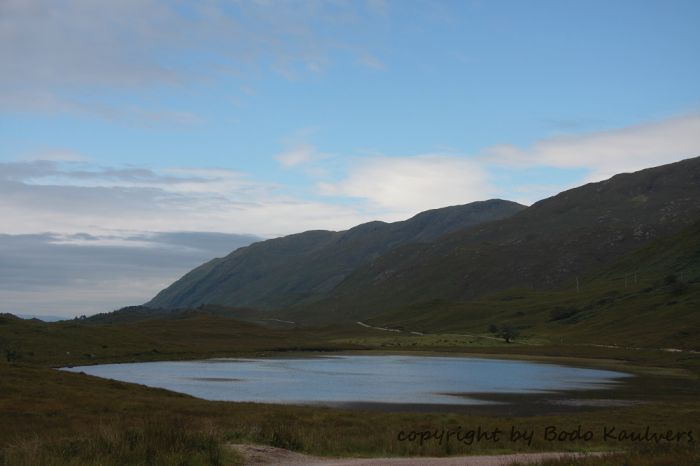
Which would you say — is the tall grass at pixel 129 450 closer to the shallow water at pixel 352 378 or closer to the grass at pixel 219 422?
the grass at pixel 219 422

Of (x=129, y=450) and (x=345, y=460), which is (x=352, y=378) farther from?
(x=129, y=450)

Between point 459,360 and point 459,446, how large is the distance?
341 ft

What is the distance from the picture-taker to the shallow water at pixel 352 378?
229 feet

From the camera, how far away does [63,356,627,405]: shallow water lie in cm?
6981

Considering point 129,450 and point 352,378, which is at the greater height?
point 129,450

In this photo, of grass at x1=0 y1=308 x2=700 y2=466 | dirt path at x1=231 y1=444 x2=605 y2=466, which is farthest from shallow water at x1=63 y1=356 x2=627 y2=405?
dirt path at x1=231 y1=444 x2=605 y2=466


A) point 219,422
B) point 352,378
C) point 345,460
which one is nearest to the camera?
point 345,460

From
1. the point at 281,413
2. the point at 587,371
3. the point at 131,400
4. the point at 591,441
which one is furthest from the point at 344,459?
the point at 587,371

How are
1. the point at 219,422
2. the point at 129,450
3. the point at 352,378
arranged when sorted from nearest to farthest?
the point at 129,450 < the point at 219,422 < the point at 352,378

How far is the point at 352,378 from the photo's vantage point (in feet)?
301

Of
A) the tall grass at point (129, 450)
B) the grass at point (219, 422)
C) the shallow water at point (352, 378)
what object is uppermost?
the tall grass at point (129, 450)

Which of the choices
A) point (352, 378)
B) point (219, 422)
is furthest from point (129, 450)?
point (352, 378)

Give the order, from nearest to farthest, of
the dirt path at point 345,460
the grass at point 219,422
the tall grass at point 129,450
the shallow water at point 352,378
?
1. the tall grass at point 129,450
2. the grass at point 219,422
3. the dirt path at point 345,460
4. the shallow water at point 352,378

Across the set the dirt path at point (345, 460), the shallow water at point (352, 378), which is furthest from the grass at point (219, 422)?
the shallow water at point (352, 378)
